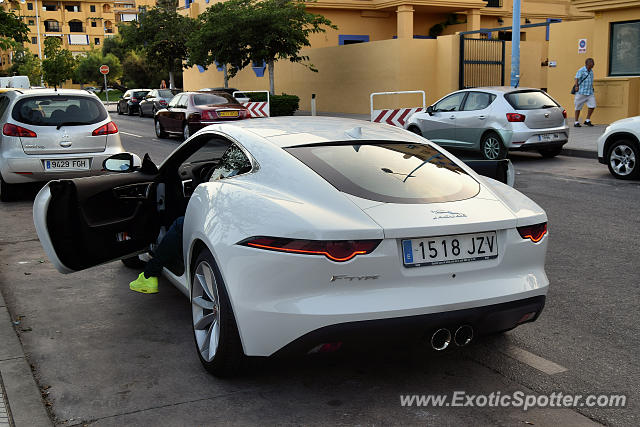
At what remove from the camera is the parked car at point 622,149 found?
11.8m

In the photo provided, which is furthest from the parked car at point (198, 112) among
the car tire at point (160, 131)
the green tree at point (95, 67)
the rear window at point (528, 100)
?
the green tree at point (95, 67)

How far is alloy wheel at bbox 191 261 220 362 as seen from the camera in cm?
414

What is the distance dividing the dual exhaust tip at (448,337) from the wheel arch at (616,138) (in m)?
9.20

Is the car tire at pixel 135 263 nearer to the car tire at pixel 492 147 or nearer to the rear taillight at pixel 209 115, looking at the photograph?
the car tire at pixel 492 147

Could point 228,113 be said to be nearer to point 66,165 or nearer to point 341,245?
point 66,165

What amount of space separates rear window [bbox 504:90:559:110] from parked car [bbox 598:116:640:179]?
2502 mm

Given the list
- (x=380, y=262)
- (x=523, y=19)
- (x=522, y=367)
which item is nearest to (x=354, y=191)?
(x=380, y=262)

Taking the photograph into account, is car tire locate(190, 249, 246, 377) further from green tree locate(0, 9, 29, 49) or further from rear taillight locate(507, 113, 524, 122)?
green tree locate(0, 9, 29, 49)

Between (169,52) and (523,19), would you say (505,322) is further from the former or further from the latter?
(169,52)

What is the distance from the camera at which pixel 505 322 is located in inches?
153

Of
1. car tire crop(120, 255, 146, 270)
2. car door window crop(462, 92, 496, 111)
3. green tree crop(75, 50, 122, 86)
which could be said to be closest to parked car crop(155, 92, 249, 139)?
car door window crop(462, 92, 496, 111)

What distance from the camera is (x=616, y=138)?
1214 centimetres

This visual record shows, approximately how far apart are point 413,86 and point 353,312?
26.1 meters

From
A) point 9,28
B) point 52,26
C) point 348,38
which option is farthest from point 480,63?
point 52,26
